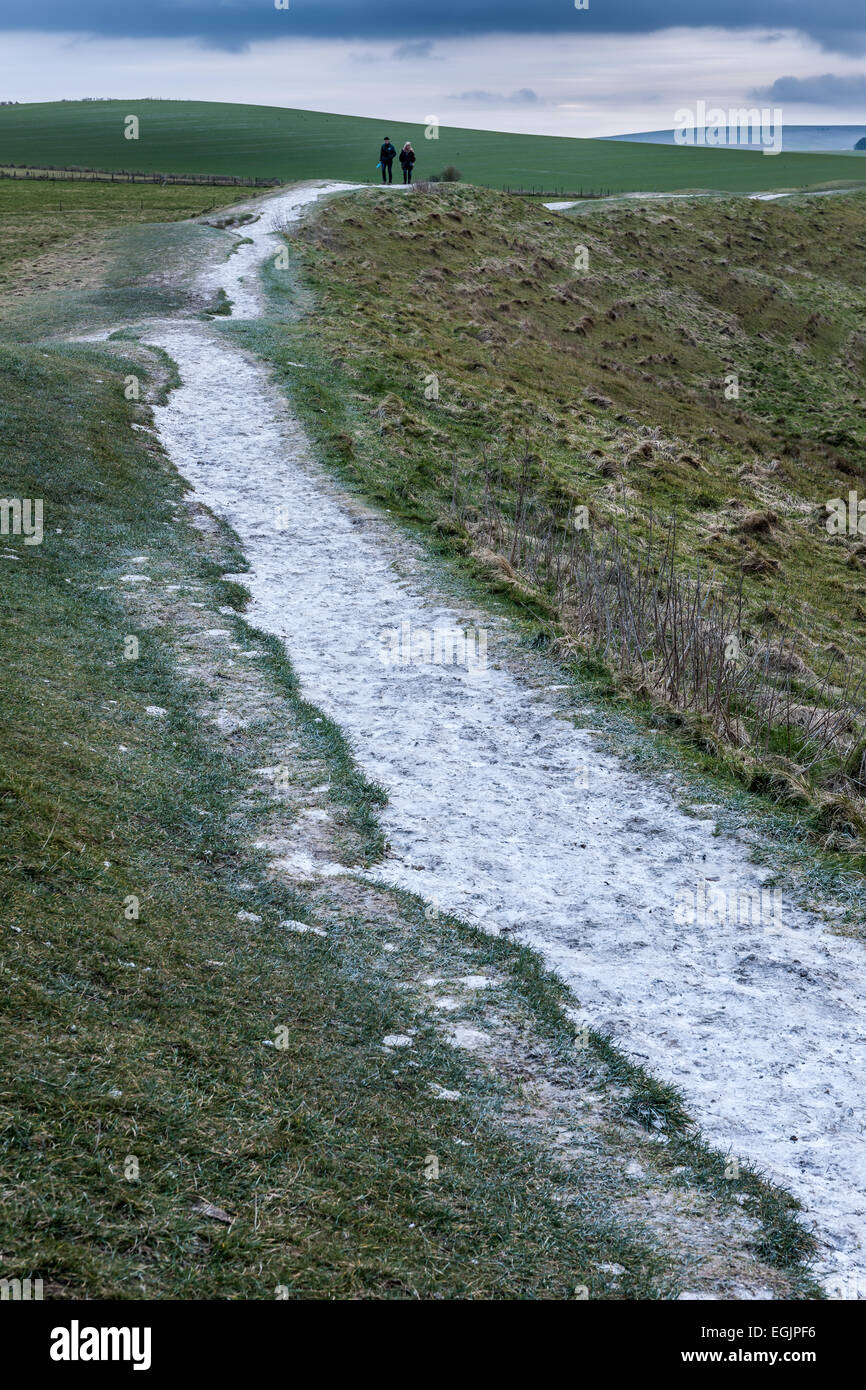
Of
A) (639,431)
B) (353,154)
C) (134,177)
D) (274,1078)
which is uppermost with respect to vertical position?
(353,154)

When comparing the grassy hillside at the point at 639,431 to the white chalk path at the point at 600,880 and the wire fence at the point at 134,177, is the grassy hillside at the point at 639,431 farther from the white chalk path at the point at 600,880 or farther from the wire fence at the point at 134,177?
the wire fence at the point at 134,177

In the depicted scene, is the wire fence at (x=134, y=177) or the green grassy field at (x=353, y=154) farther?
the green grassy field at (x=353, y=154)

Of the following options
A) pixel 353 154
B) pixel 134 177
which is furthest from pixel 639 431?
pixel 353 154

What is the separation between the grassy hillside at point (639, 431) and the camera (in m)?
11.0

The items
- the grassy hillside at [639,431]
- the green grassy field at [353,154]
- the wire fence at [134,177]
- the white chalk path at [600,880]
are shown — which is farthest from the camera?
the green grassy field at [353,154]

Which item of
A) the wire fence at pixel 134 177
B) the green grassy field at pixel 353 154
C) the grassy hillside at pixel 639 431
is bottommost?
the grassy hillside at pixel 639 431

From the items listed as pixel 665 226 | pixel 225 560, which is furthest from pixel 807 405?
pixel 225 560

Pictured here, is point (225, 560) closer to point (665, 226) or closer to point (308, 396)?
point (308, 396)

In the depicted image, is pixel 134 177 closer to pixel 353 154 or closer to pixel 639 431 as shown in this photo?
pixel 353 154

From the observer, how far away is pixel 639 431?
28203 millimetres

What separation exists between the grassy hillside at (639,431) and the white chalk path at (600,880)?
45.7 inches

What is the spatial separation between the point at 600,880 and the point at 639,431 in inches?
886

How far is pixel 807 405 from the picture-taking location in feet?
131

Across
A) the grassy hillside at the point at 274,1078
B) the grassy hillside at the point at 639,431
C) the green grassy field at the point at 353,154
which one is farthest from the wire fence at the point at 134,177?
the grassy hillside at the point at 274,1078
